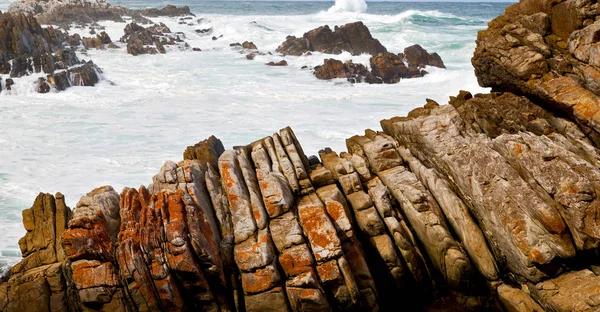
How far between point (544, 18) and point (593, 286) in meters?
8.89

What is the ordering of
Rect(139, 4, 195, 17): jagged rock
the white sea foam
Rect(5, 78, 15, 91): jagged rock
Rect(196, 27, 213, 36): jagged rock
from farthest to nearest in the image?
the white sea foam, Rect(139, 4, 195, 17): jagged rock, Rect(196, 27, 213, 36): jagged rock, Rect(5, 78, 15, 91): jagged rock

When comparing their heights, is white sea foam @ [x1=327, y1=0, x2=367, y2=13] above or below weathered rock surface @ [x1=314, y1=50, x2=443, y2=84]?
above

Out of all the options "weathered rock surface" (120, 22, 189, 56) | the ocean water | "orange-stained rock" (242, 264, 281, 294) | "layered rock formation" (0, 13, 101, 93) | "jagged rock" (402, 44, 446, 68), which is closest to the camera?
"orange-stained rock" (242, 264, 281, 294)

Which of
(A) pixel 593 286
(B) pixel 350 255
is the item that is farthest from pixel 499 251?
(B) pixel 350 255

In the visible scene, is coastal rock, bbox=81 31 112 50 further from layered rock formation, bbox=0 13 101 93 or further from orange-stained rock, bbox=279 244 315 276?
orange-stained rock, bbox=279 244 315 276

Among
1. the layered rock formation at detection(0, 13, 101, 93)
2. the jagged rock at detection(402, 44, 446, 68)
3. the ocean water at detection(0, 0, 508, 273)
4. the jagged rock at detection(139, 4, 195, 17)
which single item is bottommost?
the ocean water at detection(0, 0, 508, 273)

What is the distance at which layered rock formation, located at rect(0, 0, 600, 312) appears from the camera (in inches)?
440

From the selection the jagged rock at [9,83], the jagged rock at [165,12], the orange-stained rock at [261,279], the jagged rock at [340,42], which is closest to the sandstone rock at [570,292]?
the orange-stained rock at [261,279]

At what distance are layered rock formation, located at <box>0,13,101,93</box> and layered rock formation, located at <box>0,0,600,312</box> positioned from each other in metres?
36.1

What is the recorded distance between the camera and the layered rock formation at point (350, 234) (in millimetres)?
11180

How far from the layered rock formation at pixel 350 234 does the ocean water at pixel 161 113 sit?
22.7 ft

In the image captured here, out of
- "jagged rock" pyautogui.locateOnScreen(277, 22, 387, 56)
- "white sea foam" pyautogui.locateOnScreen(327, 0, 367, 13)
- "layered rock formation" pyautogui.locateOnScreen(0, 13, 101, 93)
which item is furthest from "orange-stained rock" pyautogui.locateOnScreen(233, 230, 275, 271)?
"white sea foam" pyautogui.locateOnScreen(327, 0, 367, 13)

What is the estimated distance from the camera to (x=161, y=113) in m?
37.4

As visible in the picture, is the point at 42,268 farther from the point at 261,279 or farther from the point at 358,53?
the point at 358,53
